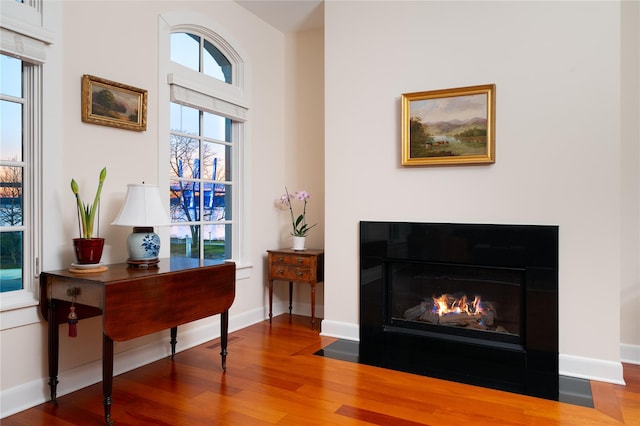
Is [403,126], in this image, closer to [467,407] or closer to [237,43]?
[237,43]

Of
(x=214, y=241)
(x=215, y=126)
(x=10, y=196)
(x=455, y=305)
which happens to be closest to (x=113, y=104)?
(x=10, y=196)

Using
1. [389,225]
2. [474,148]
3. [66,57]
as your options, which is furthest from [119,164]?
[474,148]

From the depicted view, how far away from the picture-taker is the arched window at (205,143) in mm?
3361

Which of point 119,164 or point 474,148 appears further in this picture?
point 474,148

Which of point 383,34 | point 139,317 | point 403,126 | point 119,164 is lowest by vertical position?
point 139,317

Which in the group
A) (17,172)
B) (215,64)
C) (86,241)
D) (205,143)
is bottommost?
(86,241)

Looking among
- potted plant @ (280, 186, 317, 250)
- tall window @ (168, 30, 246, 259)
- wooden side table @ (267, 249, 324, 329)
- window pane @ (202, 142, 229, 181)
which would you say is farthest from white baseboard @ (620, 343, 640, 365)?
window pane @ (202, 142, 229, 181)

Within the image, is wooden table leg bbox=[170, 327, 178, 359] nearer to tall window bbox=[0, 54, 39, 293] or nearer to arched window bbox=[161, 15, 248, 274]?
arched window bbox=[161, 15, 248, 274]

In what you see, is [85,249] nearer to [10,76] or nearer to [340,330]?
[10,76]

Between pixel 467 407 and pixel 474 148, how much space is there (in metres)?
1.68

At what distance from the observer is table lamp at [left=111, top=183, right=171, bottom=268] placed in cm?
254

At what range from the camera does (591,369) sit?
282cm

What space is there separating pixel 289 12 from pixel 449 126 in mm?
1864

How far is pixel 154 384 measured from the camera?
2680 millimetres
